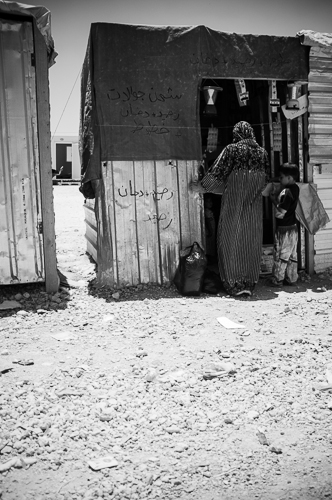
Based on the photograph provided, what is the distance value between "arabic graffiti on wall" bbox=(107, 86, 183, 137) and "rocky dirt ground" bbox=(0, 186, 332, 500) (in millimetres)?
2419

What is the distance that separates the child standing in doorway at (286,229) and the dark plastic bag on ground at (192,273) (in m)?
1.16

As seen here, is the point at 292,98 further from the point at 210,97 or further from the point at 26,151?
the point at 26,151

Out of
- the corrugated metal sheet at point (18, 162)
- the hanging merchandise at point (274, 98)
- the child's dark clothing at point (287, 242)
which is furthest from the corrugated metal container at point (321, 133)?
the corrugated metal sheet at point (18, 162)

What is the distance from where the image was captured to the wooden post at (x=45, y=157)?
572 cm

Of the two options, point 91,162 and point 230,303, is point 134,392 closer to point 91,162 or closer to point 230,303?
point 230,303

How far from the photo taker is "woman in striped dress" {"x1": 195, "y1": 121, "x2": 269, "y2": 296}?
607 centimetres

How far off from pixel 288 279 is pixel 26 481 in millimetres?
5092

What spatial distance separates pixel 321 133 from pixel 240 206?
202 centimetres

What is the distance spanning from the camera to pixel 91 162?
20.0ft

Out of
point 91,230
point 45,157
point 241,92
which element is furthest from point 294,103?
point 91,230

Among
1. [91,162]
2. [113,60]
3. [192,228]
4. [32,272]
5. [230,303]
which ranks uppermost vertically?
[113,60]

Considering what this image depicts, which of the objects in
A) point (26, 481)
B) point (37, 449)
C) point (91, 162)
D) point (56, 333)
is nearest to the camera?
point (26, 481)

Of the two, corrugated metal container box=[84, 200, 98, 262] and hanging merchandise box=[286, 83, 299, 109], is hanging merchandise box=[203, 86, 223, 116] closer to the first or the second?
hanging merchandise box=[286, 83, 299, 109]

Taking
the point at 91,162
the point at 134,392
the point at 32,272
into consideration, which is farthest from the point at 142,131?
the point at 134,392
